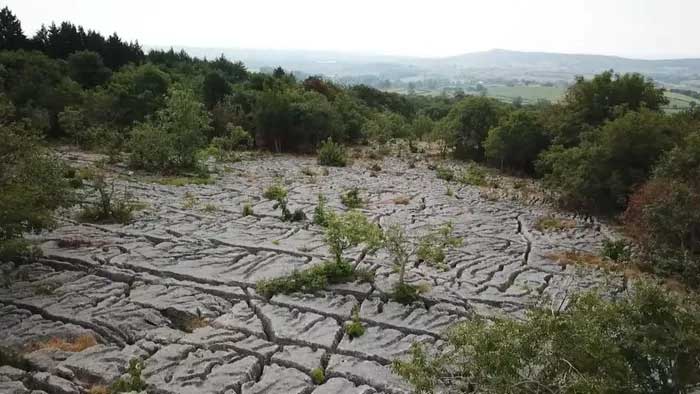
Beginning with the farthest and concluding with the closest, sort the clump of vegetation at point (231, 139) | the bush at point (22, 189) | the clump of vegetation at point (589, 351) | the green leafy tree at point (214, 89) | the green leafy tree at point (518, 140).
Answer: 1. the green leafy tree at point (214, 89)
2. the clump of vegetation at point (231, 139)
3. the green leafy tree at point (518, 140)
4. the bush at point (22, 189)
5. the clump of vegetation at point (589, 351)

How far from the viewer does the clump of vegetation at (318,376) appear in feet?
27.3

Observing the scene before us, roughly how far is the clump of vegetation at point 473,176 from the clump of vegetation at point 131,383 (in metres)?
19.3

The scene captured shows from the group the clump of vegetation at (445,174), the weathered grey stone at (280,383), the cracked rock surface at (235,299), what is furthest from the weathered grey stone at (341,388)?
the clump of vegetation at (445,174)

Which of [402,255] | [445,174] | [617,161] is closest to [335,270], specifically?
[402,255]

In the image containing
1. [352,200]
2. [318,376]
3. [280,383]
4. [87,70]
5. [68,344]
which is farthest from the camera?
[87,70]

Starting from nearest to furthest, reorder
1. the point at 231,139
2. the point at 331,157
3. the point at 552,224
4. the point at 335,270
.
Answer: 1. the point at 335,270
2. the point at 552,224
3. the point at 331,157
4. the point at 231,139

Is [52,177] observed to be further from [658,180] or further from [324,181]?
[658,180]

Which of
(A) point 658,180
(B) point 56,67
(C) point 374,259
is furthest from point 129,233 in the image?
(B) point 56,67

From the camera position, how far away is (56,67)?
34.4 metres

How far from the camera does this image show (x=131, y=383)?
314 inches

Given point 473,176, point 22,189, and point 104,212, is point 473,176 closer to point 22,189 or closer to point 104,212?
point 104,212

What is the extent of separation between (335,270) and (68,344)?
5.23 metres

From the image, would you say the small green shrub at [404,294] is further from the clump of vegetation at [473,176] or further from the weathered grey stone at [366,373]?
the clump of vegetation at [473,176]

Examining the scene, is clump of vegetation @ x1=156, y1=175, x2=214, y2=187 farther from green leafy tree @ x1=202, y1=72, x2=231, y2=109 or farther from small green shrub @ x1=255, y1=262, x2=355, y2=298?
green leafy tree @ x1=202, y1=72, x2=231, y2=109
